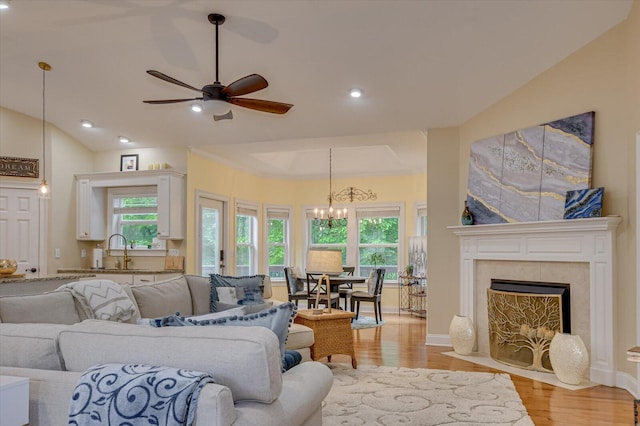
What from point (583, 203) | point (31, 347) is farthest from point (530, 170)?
point (31, 347)

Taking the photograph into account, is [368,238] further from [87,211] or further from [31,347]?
[31,347]

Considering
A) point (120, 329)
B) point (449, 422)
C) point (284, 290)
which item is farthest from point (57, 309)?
point (284, 290)

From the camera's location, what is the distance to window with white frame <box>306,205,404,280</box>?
9.18m

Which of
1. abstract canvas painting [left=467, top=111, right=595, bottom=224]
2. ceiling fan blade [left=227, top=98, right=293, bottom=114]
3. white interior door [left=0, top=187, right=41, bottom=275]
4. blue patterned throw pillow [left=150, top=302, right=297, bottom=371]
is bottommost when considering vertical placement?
blue patterned throw pillow [left=150, top=302, right=297, bottom=371]

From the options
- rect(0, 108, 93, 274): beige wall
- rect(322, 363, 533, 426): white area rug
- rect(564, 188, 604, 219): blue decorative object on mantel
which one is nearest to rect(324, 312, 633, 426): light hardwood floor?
rect(322, 363, 533, 426): white area rug

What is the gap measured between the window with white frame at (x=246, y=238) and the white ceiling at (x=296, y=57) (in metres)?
2.23

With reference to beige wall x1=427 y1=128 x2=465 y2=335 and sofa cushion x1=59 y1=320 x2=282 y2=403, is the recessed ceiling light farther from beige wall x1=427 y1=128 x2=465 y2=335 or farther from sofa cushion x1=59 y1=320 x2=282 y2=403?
sofa cushion x1=59 y1=320 x2=282 y2=403

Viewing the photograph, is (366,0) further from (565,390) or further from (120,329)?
(565,390)

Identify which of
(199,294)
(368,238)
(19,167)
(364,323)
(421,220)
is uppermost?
(19,167)

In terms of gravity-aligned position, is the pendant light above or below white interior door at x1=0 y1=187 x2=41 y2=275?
above

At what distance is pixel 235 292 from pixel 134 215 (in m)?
3.31

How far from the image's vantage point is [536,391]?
406 centimetres

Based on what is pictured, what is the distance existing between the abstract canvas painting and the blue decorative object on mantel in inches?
3.9

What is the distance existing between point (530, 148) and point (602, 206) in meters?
0.94
